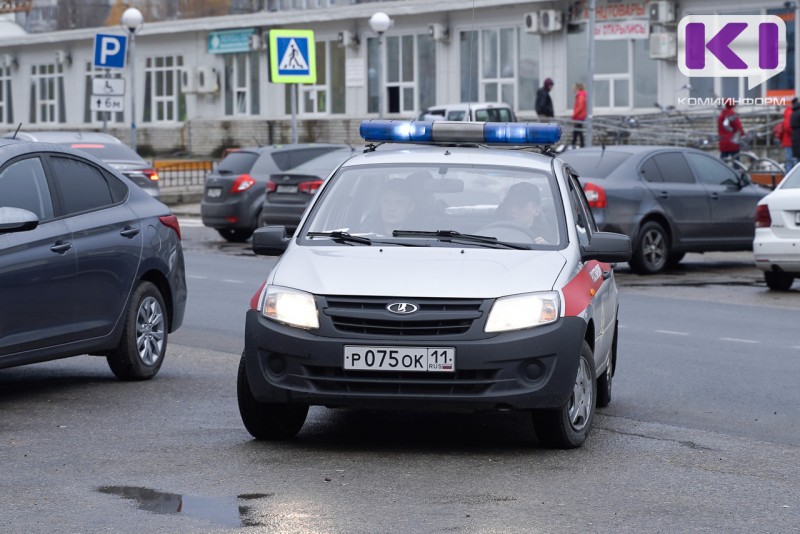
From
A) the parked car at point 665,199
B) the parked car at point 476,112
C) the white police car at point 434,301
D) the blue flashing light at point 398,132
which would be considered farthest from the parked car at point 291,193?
the white police car at point 434,301

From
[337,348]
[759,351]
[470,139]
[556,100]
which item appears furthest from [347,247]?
[556,100]

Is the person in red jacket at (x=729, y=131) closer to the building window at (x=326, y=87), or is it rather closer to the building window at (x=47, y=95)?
the building window at (x=326, y=87)

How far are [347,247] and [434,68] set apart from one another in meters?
42.4

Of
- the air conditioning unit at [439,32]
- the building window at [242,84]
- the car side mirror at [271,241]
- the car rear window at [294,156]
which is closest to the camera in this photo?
the car side mirror at [271,241]

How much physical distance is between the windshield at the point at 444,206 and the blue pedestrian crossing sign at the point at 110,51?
23.9 metres

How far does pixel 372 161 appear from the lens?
881 centimetres

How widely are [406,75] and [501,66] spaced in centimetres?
408

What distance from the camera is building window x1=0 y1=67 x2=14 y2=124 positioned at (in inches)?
2667

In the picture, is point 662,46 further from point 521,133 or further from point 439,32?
point 521,133

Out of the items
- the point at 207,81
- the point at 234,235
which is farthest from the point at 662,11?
the point at 207,81

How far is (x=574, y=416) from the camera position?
7.86 meters

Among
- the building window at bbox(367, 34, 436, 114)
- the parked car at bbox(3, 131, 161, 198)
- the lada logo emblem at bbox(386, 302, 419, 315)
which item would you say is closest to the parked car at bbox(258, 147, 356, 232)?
the parked car at bbox(3, 131, 161, 198)

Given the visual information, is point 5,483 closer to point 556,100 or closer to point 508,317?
point 508,317

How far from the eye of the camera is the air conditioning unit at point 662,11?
41844 millimetres
